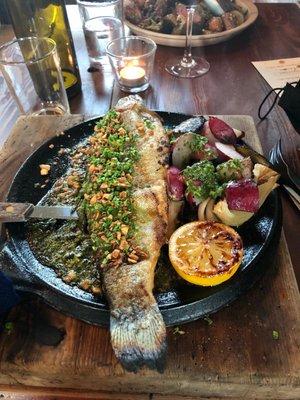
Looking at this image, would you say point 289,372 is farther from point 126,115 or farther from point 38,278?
point 126,115

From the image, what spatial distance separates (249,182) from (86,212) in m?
0.45

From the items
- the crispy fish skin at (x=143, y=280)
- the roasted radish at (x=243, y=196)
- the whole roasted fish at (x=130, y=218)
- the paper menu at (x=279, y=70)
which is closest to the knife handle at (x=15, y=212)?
the whole roasted fish at (x=130, y=218)

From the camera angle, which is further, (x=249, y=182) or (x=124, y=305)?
(x=249, y=182)

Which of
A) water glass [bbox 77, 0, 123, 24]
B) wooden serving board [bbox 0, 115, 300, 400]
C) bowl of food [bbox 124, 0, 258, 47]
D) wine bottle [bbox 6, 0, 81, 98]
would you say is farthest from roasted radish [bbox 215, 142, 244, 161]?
water glass [bbox 77, 0, 123, 24]

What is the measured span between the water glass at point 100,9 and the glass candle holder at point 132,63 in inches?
10.5

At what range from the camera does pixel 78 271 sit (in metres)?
0.94

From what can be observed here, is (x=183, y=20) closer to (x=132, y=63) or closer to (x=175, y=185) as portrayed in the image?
(x=132, y=63)

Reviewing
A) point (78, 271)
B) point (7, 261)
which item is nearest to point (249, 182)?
point (78, 271)

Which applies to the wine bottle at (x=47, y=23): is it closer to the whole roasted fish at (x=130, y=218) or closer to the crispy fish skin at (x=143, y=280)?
the whole roasted fish at (x=130, y=218)

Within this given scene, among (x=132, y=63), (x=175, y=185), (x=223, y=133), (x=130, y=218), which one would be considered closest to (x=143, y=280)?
(x=130, y=218)

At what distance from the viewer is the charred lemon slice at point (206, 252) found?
0.83 m

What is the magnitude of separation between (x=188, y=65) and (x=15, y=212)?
1312mm

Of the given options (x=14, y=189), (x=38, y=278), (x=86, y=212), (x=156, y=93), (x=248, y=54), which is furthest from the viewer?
(x=248, y=54)

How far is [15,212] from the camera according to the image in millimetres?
1016
